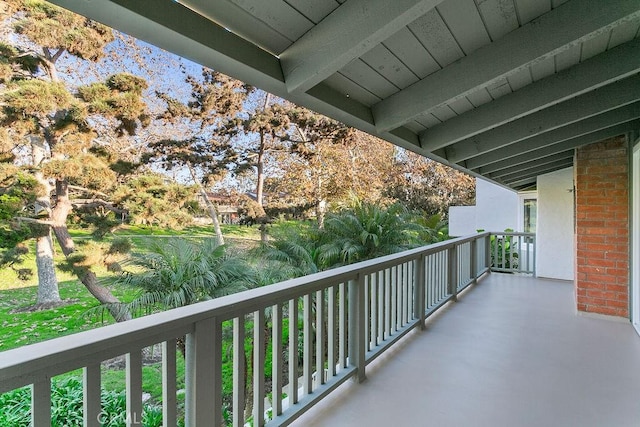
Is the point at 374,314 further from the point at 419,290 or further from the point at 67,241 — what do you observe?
the point at 67,241

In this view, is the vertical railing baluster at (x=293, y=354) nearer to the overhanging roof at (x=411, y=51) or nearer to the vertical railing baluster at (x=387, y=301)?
the overhanging roof at (x=411, y=51)

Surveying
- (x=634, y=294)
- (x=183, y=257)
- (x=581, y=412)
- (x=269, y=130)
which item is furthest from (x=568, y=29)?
(x=269, y=130)

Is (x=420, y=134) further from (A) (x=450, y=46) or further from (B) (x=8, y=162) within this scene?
(B) (x=8, y=162)

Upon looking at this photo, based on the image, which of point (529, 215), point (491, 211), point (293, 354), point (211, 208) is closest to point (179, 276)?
point (293, 354)

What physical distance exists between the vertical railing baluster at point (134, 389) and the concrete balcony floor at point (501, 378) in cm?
109

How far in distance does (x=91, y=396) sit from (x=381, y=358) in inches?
94.1

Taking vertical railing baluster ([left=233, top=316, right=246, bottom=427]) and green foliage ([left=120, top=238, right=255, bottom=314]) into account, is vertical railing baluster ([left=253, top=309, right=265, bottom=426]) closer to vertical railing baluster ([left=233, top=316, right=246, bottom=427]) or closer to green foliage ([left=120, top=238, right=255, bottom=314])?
vertical railing baluster ([left=233, top=316, right=246, bottom=427])

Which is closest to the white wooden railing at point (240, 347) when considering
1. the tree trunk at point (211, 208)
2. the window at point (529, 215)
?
the window at point (529, 215)

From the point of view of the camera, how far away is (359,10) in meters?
1.54

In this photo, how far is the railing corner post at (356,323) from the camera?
2.67 m

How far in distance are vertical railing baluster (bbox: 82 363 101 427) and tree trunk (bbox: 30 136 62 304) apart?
8.67 metres

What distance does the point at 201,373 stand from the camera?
1531 mm

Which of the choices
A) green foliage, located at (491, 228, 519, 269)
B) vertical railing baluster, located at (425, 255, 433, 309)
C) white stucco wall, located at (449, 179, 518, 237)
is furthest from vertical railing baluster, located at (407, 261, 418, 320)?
white stucco wall, located at (449, 179, 518, 237)

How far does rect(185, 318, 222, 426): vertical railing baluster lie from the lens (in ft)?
4.96
